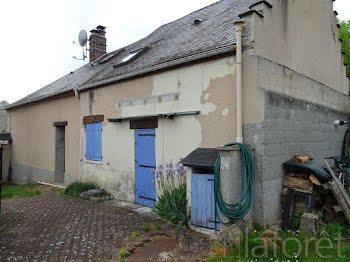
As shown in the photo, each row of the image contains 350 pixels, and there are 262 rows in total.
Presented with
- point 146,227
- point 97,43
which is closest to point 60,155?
point 97,43

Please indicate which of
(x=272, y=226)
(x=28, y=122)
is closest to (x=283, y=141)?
(x=272, y=226)

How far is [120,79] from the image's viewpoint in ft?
26.3

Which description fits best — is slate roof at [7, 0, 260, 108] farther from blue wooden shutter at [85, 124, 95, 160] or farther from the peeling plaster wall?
blue wooden shutter at [85, 124, 95, 160]

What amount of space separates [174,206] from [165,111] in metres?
2.33

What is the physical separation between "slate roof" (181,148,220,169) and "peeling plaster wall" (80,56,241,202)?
24cm

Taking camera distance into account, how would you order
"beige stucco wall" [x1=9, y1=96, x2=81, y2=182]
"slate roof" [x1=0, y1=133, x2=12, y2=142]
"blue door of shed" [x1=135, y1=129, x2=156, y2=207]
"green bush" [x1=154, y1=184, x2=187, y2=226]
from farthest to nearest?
"slate roof" [x1=0, y1=133, x2=12, y2=142] → "beige stucco wall" [x1=9, y1=96, x2=81, y2=182] → "blue door of shed" [x1=135, y1=129, x2=156, y2=207] → "green bush" [x1=154, y1=184, x2=187, y2=226]

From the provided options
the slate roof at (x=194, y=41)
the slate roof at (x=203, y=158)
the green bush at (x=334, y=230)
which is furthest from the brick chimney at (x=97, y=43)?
the green bush at (x=334, y=230)

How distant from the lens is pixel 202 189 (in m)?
5.25

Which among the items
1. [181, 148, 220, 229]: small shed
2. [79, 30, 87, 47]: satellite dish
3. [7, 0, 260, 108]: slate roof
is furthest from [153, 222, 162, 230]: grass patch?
[79, 30, 87, 47]: satellite dish

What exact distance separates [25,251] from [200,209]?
305cm

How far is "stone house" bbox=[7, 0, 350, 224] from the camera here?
5277 millimetres

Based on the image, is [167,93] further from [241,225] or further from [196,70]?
[241,225]

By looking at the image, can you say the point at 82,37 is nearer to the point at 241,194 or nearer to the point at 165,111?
the point at 165,111

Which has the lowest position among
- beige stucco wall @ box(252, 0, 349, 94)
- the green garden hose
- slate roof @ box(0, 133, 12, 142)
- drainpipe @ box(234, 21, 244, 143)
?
the green garden hose
